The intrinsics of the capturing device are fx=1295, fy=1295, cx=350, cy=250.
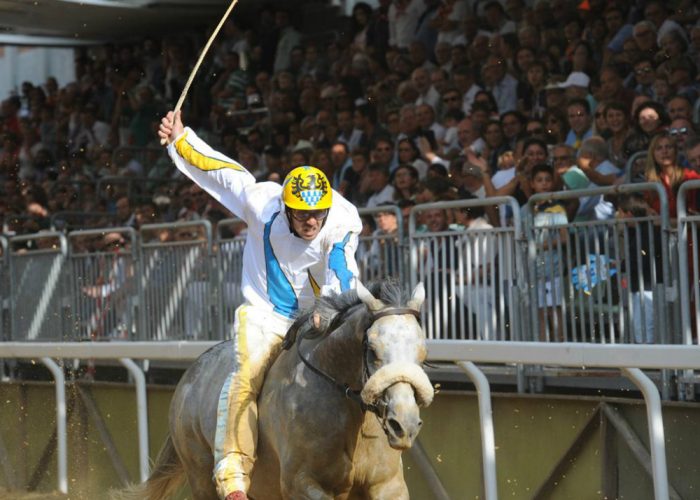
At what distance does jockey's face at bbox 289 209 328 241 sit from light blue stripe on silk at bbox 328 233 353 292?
0.40 ft

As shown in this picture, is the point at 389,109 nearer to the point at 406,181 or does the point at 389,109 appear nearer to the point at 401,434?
the point at 406,181

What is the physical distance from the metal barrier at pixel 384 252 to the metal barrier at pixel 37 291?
3.05 meters

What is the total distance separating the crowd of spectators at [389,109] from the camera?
9.12m

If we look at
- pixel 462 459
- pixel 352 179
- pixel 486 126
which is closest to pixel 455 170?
pixel 486 126

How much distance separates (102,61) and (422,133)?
7.83 metres

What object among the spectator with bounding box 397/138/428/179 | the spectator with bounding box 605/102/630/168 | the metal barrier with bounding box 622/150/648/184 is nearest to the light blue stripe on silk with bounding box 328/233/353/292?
the metal barrier with bounding box 622/150/648/184

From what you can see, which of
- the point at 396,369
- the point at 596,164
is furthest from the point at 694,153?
the point at 396,369

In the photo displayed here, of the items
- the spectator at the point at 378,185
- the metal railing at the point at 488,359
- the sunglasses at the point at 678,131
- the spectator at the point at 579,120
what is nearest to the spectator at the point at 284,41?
the spectator at the point at 378,185

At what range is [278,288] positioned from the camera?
6027 millimetres

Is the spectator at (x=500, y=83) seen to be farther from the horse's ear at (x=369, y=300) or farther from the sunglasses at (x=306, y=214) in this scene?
the horse's ear at (x=369, y=300)

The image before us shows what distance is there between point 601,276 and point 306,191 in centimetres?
208

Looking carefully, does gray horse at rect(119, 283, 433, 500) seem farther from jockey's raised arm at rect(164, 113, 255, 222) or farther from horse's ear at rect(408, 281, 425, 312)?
jockey's raised arm at rect(164, 113, 255, 222)

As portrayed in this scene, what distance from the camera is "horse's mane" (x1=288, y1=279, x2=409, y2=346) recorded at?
201 inches

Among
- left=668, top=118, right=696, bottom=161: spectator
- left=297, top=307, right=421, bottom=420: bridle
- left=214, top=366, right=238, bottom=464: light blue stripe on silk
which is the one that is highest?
left=668, top=118, right=696, bottom=161: spectator
